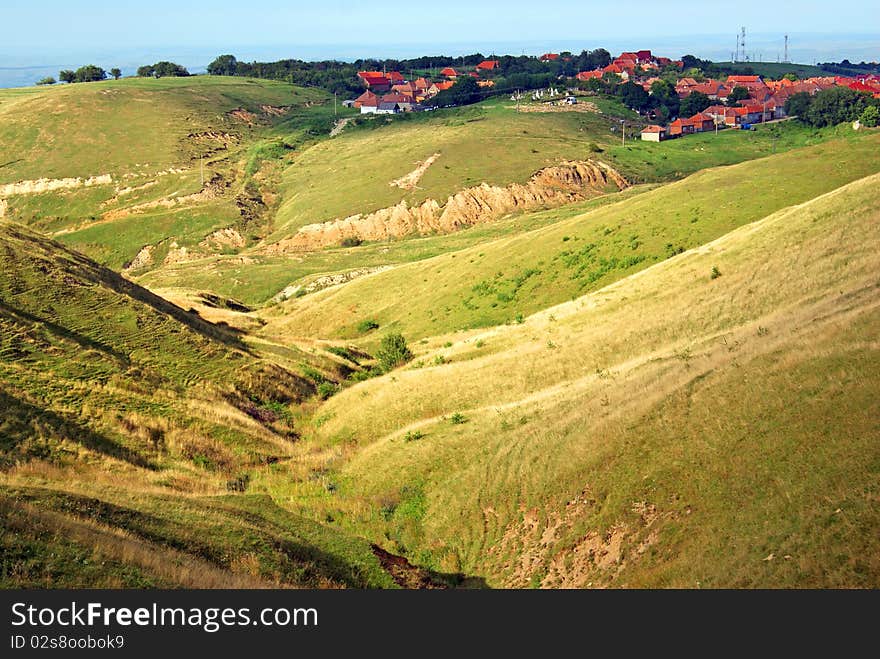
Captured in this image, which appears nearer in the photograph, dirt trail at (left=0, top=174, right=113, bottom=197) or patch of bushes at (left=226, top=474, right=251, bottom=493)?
patch of bushes at (left=226, top=474, right=251, bottom=493)

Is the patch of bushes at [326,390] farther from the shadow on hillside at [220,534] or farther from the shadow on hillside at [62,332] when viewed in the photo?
the shadow on hillside at [220,534]

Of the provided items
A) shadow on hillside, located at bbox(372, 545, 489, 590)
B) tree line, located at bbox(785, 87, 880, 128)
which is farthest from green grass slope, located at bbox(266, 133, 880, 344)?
tree line, located at bbox(785, 87, 880, 128)

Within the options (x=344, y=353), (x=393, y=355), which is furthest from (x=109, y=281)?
(x=393, y=355)

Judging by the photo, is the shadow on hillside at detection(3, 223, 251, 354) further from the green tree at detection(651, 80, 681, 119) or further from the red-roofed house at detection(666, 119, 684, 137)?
the green tree at detection(651, 80, 681, 119)

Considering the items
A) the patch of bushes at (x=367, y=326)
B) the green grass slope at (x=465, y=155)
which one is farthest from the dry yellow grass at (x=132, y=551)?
the green grass slope at (x=465, y=155)

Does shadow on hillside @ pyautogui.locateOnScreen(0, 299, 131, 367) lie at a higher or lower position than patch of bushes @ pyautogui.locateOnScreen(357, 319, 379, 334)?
higher

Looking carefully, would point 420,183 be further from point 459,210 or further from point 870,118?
point 870,118
